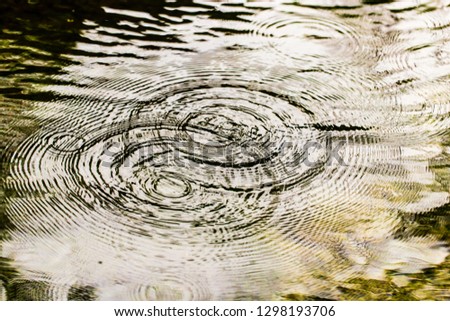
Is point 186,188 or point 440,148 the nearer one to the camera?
point 186,188

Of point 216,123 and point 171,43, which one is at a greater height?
point 171,43

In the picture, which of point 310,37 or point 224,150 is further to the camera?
point 310,37

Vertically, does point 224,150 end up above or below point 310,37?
below

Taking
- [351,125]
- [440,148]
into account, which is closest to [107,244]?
[351,125]

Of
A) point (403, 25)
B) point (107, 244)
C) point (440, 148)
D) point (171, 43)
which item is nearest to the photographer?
point (107, 244)

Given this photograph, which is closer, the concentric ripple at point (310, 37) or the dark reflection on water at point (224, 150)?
the dark reflection on water at point (224, 150)

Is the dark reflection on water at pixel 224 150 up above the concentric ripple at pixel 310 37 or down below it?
below

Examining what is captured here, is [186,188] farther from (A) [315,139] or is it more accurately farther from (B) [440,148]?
(B) [440,148]

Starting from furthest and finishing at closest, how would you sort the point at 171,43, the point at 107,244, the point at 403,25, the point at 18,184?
the point at 403,25 → the point at 171,43 → the point at 18,184 → the point at 107,244
